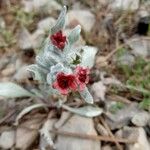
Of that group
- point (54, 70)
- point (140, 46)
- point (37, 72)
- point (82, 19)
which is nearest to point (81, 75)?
point (54, 70)

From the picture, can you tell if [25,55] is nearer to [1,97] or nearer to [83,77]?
[1,97]

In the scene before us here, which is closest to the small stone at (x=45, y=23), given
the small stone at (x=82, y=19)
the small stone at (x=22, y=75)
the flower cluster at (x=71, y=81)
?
the small stone at (x=82, y=19)

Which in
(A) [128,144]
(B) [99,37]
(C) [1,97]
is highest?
(B) [99,37]

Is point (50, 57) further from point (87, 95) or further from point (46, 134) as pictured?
point (46, 134)

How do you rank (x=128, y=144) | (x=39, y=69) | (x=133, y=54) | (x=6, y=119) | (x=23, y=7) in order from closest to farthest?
1. (x=39, y=69)
2. (x=128, y=144)
3. (x=6, y=119)
4. (x=133, y=54)
5. (x=23, y=7)

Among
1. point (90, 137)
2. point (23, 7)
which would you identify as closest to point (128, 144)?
point (90, 137)
